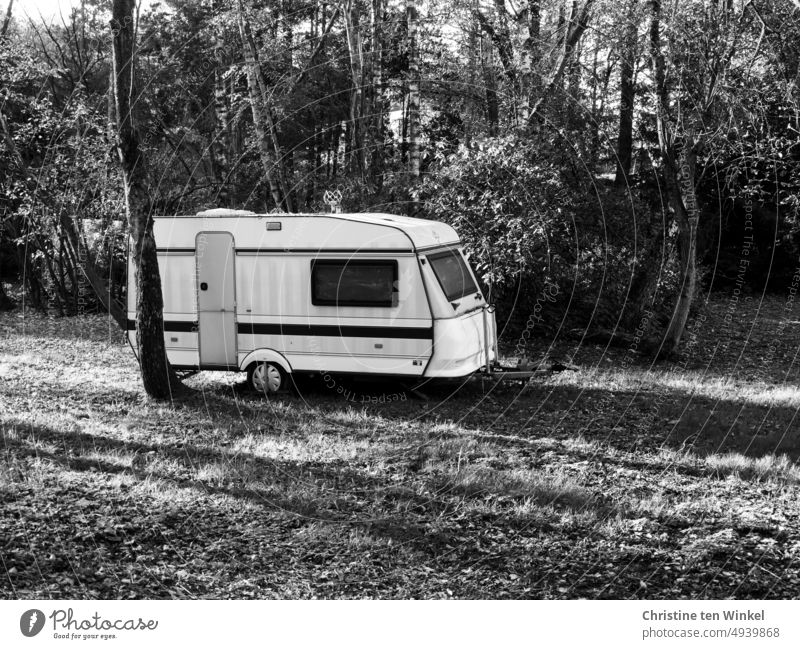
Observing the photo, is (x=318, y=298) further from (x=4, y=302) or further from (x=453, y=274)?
(x=4, y=302)

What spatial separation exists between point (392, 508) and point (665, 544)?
2.36 m

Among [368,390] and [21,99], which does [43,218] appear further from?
[368,390]

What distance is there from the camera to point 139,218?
35.9 ft

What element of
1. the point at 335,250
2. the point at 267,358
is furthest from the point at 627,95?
the point at 267,358

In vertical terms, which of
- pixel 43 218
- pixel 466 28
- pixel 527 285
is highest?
pixel 466 28

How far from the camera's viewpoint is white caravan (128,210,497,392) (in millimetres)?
11375

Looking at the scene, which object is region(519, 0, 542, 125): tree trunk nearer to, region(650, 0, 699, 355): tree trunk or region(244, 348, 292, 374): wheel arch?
region(650, 0, 699, 355): tree trunk

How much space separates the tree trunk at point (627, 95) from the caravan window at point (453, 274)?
4505 mm

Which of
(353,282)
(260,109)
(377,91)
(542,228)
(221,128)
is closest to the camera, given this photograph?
(353,282)

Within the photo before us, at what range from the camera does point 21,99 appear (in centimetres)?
1931

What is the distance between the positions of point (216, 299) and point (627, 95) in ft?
32.9

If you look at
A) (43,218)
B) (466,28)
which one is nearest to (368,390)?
(466,28)

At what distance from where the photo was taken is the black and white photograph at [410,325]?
642 cm

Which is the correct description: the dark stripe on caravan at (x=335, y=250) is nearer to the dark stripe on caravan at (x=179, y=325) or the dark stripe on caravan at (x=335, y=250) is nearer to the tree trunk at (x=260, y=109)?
the dark stripe on caravan at (x=179, y=325)
